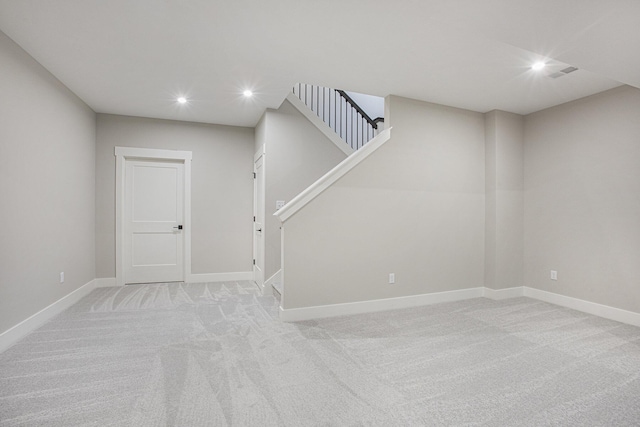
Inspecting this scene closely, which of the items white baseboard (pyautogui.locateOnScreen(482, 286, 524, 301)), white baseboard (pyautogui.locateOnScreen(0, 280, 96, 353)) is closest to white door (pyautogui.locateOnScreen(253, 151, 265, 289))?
white baseboard (pyautogui.locateOnScreen(0, 280, 96, 353))

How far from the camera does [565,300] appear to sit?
3.99 m

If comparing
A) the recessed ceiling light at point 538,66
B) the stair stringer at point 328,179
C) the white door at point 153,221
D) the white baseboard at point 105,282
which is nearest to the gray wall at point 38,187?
the white baseboard at point 105,282

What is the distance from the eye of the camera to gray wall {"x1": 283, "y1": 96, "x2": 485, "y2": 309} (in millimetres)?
3541

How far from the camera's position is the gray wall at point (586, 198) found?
11.3ft

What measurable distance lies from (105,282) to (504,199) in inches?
232

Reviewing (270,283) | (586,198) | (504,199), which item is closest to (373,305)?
(270,283)

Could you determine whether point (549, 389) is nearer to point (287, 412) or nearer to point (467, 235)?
point (287, 412)

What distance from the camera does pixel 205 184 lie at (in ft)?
17.3

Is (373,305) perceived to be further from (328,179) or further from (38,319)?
(38,319)

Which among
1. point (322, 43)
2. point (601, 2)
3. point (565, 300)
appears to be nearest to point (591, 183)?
point (565, 300)

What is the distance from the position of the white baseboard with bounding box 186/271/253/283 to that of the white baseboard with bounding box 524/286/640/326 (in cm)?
424

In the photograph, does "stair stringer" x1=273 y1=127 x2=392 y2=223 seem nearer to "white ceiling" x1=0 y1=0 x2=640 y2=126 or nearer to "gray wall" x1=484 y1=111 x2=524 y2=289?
"white ceiling" x1=0 y1=0 x2=640 y2=126

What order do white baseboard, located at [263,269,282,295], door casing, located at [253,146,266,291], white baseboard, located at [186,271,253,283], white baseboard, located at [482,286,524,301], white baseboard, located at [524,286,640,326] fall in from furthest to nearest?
1. white baseboard, located at [186,271,253,283]
2. door casing, located at [253,146,266,291]
3. white baseboard, located at [263,269,282,295]
4. white baseboard, located at [482,286,524,301]
5. white baseboard, located at [524,286,640,326]

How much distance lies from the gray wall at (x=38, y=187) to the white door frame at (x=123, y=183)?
0.48 m
